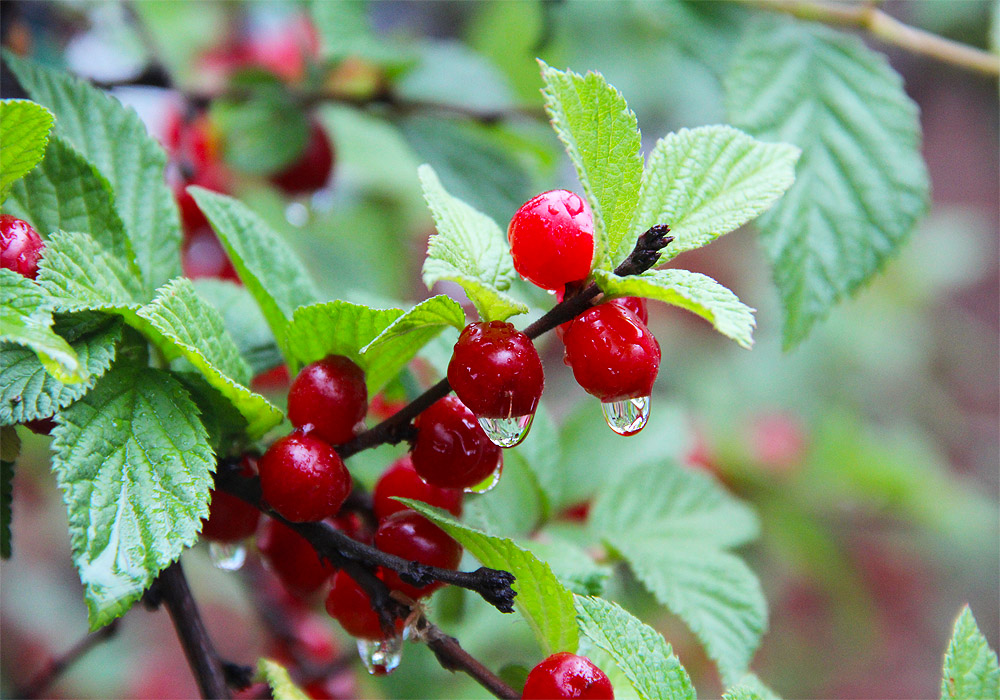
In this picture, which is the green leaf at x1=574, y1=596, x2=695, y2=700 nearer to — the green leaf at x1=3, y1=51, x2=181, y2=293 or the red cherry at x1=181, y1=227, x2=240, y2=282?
the green leaf at x1=3, y1=51, x2=181, y2=293

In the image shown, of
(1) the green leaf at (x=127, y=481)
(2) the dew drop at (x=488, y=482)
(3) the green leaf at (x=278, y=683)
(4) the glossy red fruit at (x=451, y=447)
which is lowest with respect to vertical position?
(3) the green leaf at (x=278, y=683)

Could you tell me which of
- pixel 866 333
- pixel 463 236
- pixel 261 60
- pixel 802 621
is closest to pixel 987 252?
pixel 866 333

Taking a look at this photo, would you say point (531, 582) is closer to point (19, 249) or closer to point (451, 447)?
point (451, 447)

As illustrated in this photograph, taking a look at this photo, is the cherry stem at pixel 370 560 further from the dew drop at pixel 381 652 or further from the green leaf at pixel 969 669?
the green leaf at pixel 969 669

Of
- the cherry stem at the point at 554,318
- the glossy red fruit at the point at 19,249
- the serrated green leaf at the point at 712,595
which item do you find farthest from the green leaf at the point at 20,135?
the serrated green leaf at the point at 712,595

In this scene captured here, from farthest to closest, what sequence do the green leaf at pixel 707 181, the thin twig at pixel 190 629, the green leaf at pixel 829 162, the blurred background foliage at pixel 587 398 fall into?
the blurred background foliage at pixel 587 398
the green leaf at pixel 829 162
the thin twig at pixel 190 629
the green leaf at pixel 707 181

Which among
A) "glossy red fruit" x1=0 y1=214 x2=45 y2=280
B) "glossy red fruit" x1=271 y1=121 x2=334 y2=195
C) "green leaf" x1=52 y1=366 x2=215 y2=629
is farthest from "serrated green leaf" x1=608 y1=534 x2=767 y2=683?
"glossy red fruit" x1=271 y1=121 x2=334 y2=195
